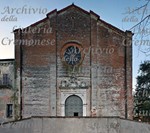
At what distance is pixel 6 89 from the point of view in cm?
2669

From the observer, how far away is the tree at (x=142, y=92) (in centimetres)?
3525

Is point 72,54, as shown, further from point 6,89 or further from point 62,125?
point 62,125

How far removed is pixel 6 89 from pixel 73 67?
5857mm

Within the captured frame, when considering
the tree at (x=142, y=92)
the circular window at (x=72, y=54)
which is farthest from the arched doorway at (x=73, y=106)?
the tree at (x=142, y=92)

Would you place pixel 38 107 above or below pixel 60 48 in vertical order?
below

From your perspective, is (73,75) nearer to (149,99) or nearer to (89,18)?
(89,18)

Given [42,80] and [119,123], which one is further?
[42,80]

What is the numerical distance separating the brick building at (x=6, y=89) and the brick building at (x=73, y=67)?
2.90 ft

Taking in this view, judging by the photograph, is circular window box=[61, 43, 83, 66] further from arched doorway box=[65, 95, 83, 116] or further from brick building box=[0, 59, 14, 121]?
brick building box=[0, 59, 14, 121]

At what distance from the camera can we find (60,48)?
2661 cm

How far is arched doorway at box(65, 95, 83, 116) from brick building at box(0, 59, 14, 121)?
454cm

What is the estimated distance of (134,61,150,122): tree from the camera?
35250 millimetres

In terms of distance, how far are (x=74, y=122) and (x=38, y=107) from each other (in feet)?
38.8

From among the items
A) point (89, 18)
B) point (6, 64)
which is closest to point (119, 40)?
point (89, 18)
